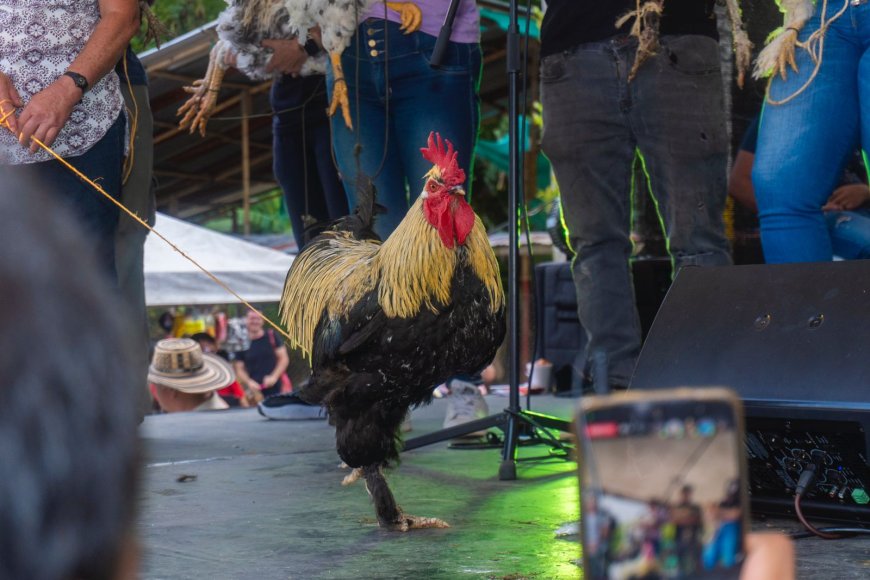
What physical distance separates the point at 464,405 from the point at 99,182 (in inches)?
69.3

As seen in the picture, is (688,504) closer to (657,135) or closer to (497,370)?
(657,135)

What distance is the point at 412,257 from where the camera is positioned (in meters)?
2.84

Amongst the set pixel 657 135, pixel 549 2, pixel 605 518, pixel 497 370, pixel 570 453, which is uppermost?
pixel 549 2

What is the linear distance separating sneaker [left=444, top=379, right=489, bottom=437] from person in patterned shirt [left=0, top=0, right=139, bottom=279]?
160 centimetres

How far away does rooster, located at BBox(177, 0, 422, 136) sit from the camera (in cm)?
373

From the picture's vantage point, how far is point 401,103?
3.73 m

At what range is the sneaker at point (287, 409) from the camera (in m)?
5.21

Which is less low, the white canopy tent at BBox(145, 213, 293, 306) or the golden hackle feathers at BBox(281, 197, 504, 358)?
the golden hackle feathers at BBox(281, 197, 504, 358)

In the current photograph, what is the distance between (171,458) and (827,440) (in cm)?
256

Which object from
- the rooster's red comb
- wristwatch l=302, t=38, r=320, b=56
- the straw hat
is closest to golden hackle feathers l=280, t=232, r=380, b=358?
the rooster's red comb

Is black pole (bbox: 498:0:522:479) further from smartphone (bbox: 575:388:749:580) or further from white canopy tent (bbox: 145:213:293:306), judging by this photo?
white canopy tent (bbox: 145:213:293:306)

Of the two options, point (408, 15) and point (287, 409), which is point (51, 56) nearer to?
point (408, 15)

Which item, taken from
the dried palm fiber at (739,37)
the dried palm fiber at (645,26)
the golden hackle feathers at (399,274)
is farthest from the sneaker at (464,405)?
the dried palm fiber at (739,37)

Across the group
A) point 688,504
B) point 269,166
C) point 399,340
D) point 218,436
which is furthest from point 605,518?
point 269,166
